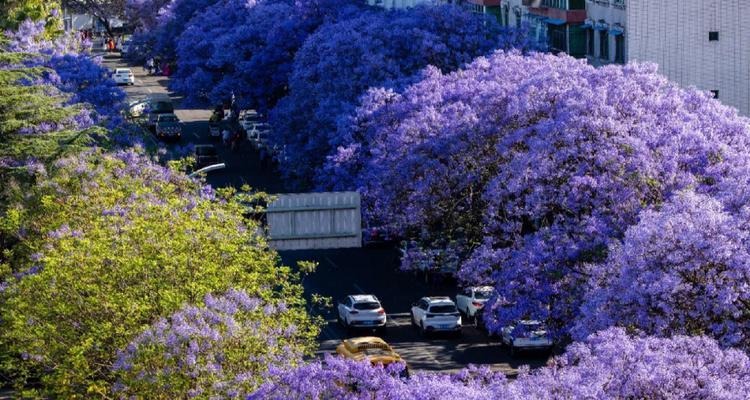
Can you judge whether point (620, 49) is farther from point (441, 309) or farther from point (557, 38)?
point (441, 309)

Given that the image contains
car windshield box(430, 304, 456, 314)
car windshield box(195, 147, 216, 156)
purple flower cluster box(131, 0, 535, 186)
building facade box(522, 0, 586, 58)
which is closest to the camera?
car windshield box(430, 304, 456, 314)

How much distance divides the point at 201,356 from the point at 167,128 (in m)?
67.7

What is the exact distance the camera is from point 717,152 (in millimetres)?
44656

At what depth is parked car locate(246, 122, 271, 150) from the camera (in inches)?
3797

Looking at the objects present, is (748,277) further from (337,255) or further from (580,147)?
(337,255)

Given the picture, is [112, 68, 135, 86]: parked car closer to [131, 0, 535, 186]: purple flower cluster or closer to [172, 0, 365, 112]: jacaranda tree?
[172, 0, 365, 112]: jacaranda tree

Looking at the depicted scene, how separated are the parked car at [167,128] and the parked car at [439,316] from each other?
153 ft

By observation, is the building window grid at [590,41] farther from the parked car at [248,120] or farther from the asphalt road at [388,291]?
the parked car at [248,120]

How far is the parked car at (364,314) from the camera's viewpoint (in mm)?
57188

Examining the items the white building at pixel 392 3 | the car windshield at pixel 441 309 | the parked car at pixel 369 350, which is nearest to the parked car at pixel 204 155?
the white building at pixel 392 3

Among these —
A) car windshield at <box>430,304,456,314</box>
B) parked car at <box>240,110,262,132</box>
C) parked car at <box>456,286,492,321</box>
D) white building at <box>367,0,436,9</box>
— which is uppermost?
white building at <box>367,0,436,9</box>

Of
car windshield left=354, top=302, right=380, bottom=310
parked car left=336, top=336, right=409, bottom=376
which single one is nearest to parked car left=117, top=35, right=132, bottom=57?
car windshield left=354, top=302, right=380, bottom=310

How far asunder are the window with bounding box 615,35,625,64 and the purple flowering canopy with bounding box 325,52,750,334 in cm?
1184

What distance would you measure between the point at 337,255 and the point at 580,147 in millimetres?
29358
